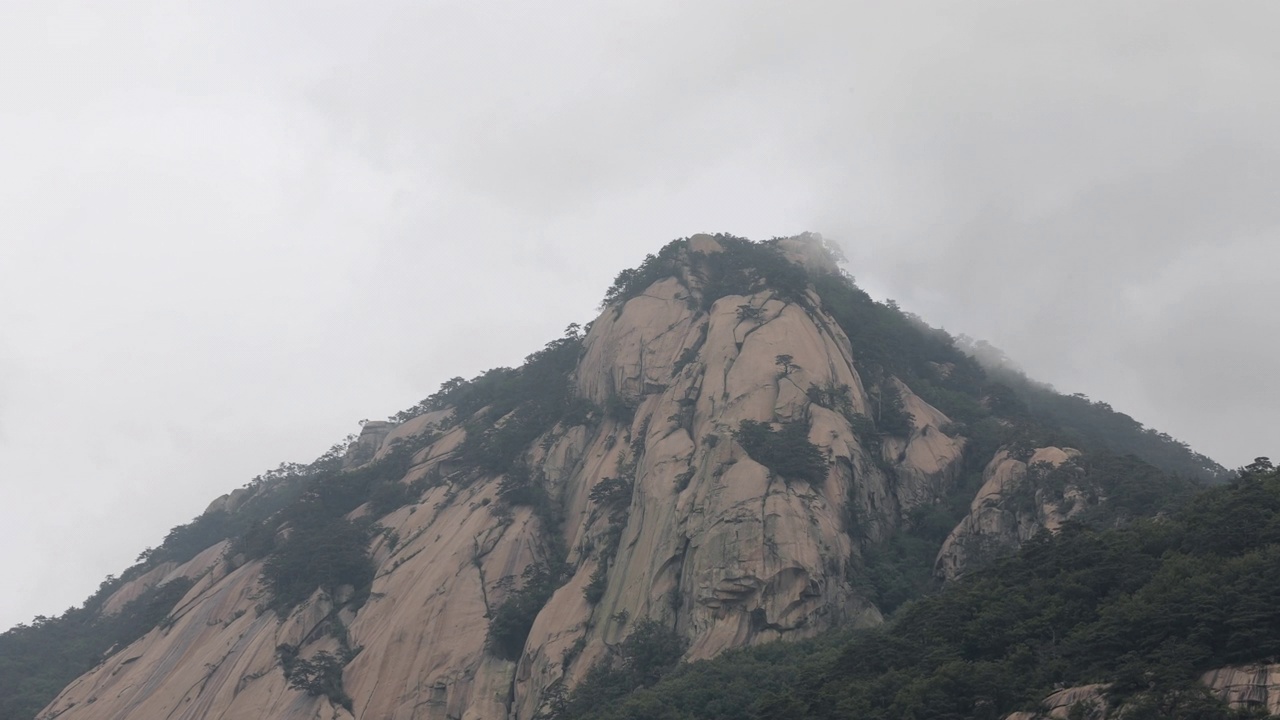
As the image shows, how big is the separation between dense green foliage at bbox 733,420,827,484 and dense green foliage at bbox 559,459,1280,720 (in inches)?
429

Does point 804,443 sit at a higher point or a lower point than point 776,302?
lower

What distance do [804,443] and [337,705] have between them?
95.0ft

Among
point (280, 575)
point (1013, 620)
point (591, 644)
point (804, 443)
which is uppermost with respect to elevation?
point (280, 575)

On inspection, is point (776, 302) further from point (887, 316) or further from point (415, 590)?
point (415, 590)

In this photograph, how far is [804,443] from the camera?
66188mm

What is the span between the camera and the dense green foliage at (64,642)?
3211 inches

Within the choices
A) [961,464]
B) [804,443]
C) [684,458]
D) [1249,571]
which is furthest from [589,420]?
[1249,571]

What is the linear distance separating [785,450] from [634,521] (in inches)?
370

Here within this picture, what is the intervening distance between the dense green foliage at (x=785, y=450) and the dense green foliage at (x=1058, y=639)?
10.9 m

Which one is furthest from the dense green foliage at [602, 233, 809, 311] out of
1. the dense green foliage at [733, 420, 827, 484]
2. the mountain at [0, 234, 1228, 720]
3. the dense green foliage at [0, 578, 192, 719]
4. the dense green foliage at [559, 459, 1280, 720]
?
the dense green foliage at [0, 578, 192, 719]

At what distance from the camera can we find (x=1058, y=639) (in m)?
43.2

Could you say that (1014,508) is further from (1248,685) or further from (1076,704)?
(1248,685)

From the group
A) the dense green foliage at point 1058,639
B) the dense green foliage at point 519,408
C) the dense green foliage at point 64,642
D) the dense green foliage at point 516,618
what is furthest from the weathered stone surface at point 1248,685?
the dense green foliage at point 64,642

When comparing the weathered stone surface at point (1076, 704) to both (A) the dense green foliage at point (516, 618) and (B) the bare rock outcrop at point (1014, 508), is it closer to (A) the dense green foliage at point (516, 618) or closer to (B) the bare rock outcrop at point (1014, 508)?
(B) the bare rock outcrop at point (1014, 508)
